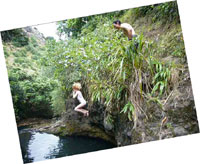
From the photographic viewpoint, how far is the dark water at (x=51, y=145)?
2.15m

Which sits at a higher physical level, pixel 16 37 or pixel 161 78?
pixel 16 37

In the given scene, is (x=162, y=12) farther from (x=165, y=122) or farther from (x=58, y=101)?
(x=58, y=101)

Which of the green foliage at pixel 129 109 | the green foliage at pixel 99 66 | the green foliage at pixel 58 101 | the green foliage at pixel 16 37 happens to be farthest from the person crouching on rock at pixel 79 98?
the green foliage at pixel 16 37

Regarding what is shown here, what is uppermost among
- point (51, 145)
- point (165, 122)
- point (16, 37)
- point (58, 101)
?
point (16, 37)

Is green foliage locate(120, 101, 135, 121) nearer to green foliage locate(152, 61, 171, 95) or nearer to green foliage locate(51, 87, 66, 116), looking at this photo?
green foliage locate(152, 61, 171, 95)

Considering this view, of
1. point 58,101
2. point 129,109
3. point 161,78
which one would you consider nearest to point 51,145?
point 58,101

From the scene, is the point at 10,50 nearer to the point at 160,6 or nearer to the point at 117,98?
the point at 117,98

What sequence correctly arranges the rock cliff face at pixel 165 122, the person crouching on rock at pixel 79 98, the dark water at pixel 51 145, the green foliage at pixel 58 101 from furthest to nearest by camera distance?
the green foliage at pixel 58 101 → the person crouching on rock at pixel 79 98 → the dark water at pixel 51 145 → the rock cliff face at pixel 165 122

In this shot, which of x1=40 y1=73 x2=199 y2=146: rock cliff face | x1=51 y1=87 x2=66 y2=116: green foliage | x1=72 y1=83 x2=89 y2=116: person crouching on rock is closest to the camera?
x1=40 y1=73 x2=199 y2=146: rock cliff face

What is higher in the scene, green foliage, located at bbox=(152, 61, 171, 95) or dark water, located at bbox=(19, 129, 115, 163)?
green foliage, located at bbox=(152, 61, 171, 95)

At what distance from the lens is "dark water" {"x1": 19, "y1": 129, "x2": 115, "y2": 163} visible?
2154 mm

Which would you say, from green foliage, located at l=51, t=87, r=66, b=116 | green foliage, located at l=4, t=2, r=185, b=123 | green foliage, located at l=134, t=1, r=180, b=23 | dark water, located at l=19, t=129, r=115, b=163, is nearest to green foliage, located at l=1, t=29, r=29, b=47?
green foliage, located at l=4, t=2, r=185, b=123

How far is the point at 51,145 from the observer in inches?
98.7

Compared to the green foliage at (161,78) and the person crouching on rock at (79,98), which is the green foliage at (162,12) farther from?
the person crouching on rock at (79,98)
